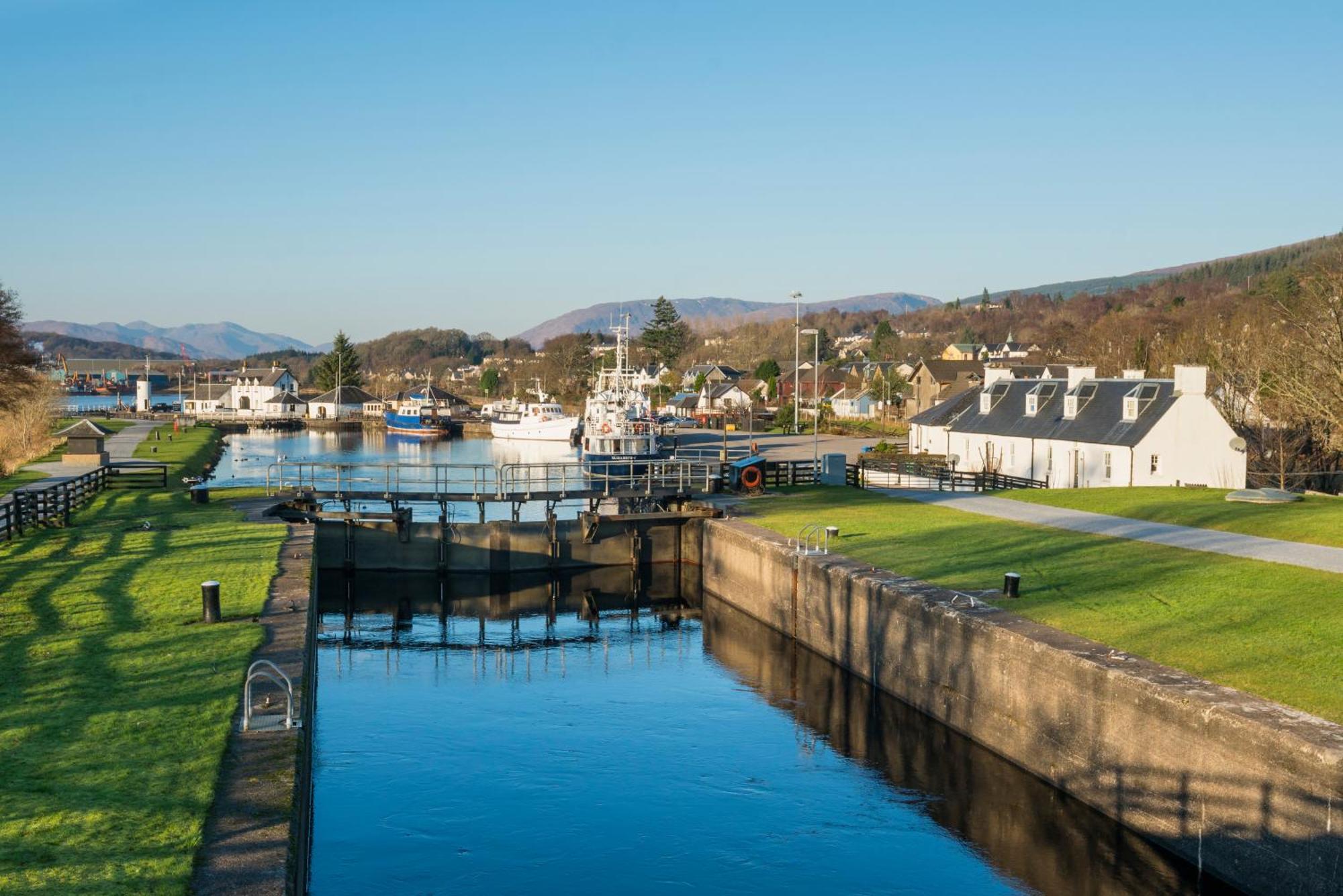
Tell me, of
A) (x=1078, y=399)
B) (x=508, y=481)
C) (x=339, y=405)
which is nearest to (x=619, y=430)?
(x=1078, y=399)

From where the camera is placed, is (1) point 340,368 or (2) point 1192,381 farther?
(1) point 340,368

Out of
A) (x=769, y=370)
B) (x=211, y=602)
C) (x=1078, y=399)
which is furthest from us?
(x=769, y=370)

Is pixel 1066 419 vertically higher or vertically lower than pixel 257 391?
higher

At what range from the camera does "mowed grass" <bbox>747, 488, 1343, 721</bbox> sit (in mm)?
18750

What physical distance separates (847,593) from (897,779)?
7.27 meters

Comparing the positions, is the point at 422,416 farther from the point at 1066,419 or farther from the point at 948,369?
the point at 1066,419

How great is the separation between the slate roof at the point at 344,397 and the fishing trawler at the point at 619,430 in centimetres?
8498

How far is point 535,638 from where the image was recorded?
33.4m

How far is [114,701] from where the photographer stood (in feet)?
57.0

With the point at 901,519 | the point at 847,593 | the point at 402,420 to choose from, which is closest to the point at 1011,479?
the point at 901,519

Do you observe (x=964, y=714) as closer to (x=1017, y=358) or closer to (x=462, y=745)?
(x=462, y=745)

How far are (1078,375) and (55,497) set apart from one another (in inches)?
1753

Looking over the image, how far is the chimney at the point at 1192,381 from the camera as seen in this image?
5056cm

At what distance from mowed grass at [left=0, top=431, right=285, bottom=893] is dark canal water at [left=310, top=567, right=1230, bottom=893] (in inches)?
112
